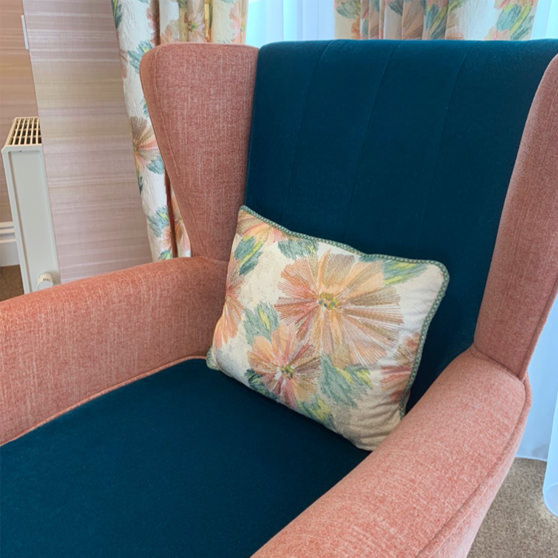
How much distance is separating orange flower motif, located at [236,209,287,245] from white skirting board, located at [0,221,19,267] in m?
2.02

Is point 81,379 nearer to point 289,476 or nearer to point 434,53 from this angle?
point 289,476

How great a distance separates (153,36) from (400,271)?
3.47 feet

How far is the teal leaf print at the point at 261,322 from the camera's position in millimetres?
879

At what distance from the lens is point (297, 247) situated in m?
0.89

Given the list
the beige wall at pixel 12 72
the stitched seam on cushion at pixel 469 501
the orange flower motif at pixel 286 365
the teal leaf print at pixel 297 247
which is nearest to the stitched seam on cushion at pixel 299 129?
the teal leaf print at pixel 297 247

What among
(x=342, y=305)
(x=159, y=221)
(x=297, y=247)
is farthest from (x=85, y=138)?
(x=342, y=305)

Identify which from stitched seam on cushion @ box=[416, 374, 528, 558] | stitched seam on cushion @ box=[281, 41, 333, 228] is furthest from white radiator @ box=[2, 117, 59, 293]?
stitched seam on cushion @ box=[416, 374, 528, 558]

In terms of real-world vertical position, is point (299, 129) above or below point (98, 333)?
above

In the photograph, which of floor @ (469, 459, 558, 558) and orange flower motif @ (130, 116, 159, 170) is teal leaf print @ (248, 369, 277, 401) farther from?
orange flower motif @ (130, 116, 159, 170)

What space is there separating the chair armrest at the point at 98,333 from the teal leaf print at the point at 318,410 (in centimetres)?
31

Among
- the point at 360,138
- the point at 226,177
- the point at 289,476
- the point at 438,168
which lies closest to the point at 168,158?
the point at 226,177

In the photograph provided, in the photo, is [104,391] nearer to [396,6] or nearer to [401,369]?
[401,369]

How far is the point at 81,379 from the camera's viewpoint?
94cm

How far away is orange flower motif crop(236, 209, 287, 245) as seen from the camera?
93 cm
